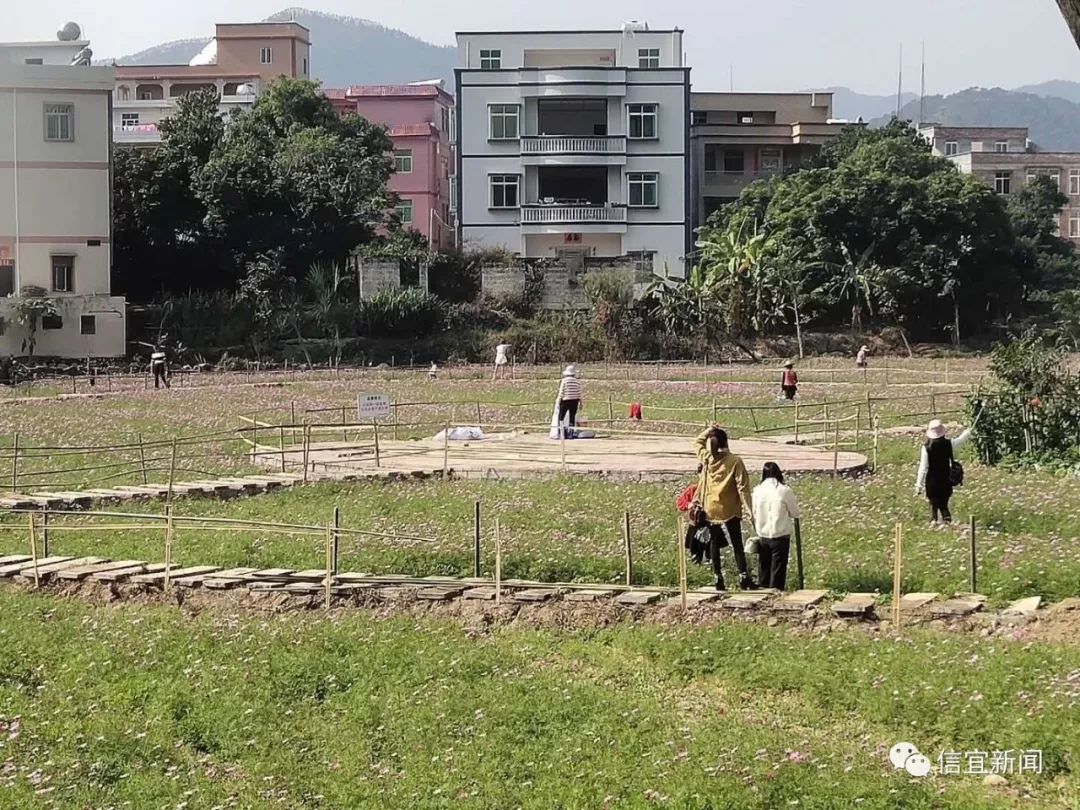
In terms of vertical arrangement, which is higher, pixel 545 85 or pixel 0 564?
pixel 545 85

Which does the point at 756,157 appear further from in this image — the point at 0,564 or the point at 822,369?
the point at 0,564

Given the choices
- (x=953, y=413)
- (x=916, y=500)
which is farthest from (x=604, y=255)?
(x=916, y=500)

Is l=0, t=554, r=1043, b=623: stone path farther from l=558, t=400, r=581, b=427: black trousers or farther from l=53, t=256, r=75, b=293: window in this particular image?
l=53, t=256, r=75, b=293: window

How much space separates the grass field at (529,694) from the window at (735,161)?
69463 millimetres

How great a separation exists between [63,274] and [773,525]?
50.7 m

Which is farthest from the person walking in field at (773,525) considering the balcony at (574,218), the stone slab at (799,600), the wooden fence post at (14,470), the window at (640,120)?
the window at (640,120)

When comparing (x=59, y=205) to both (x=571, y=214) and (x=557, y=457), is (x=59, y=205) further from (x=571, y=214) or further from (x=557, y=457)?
(x=557, y=457)

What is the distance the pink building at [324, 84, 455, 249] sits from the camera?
91188 mm

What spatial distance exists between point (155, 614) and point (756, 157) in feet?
248

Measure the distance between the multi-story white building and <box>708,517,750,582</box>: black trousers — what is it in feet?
189

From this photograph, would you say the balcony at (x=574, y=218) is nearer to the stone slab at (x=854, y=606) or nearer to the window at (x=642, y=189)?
the window at (x=642, y=189)

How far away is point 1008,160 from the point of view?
9956 cm

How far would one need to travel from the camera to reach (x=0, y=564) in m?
17.6

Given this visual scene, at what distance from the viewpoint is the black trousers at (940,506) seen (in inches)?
778
